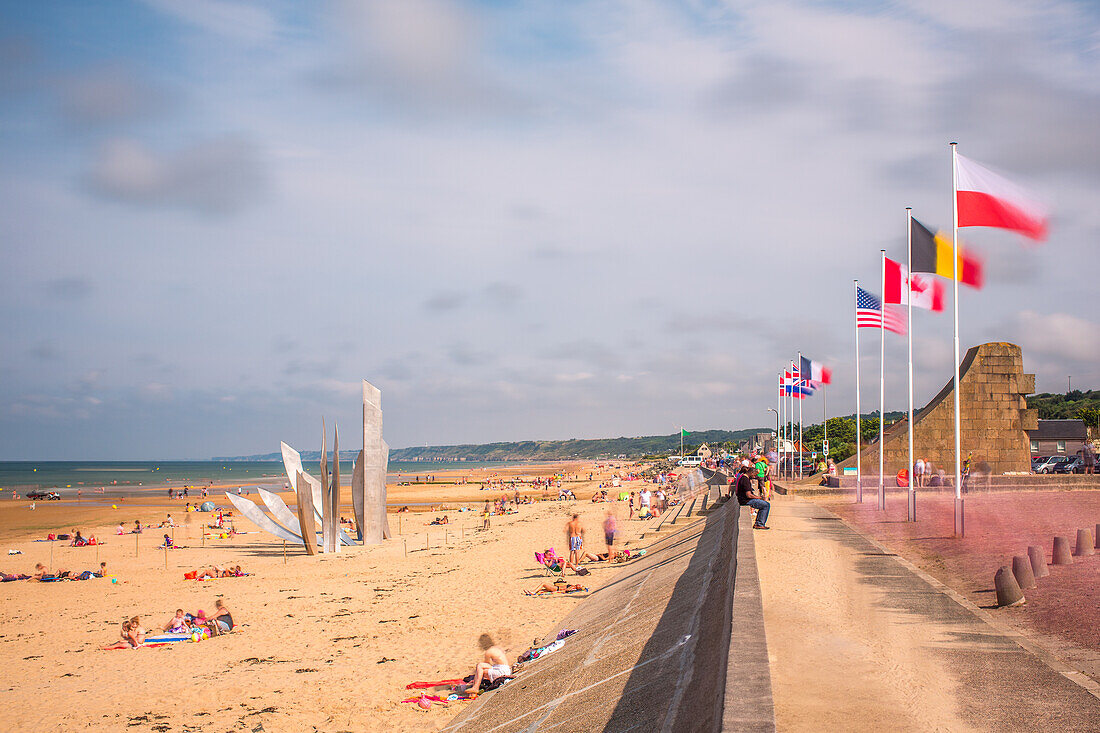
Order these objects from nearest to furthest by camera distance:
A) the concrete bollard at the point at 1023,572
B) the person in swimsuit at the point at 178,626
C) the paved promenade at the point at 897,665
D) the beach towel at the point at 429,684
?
the paved promenade at the point at 897,665
the concrete bollard at the point at 1023,572
the beach towel at the point at 429,684
the person in swimsuit at the point at 178,626

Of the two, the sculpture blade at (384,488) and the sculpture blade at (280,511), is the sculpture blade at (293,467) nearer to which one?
the sculpture blade at (280,511)

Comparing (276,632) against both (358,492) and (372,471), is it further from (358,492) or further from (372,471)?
(358,492)

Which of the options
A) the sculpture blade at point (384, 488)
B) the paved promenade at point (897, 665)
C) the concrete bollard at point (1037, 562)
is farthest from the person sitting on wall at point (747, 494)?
the sculpture blade at point (384, 488)

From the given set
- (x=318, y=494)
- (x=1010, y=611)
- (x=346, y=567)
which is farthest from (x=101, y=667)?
(x=318, y=494)

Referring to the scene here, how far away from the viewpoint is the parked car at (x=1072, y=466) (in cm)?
3528

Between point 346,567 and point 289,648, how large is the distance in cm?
943

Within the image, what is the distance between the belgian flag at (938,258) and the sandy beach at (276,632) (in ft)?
33.5

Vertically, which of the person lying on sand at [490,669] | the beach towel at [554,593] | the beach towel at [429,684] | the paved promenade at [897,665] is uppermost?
the paved promenade at [897,665]

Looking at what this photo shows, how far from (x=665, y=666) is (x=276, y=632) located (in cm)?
1029

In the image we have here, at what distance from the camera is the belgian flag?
15.9 m

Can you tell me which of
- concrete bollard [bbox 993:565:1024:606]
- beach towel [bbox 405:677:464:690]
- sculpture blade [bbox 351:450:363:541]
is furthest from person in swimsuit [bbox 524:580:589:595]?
sculpture blade [bbox 351:450:363:541]

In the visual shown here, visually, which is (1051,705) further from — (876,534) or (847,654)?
(876,534)

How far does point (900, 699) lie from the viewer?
17.9ft

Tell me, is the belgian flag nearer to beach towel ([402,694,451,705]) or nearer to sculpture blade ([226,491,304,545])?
beach towel ([402,694,451,705])
